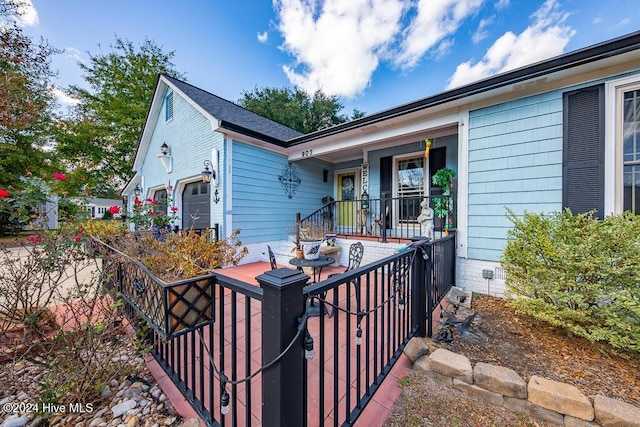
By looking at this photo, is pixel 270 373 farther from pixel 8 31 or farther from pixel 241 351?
pixel 8 31

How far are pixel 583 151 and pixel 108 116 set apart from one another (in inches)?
780

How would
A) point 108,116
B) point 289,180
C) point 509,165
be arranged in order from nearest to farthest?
point 509,165 < point 289,180 < point 108,116

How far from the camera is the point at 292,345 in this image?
3.08 ft

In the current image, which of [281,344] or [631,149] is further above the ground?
[631,149]

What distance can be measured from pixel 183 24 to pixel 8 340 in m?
8.49

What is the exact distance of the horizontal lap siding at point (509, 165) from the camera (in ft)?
11.3

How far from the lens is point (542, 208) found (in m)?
3.51

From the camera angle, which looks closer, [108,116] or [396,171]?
[396,171]

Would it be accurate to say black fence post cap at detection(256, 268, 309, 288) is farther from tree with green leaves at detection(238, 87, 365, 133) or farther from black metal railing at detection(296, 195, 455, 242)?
tree with green leaves at detection(238, 87, 365, 133)

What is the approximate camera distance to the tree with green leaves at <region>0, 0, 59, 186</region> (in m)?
6.60

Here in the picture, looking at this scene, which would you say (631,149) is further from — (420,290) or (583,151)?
(420,290)

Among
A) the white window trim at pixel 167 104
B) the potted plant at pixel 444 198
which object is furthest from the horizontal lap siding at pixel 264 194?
the potted plant at pixel 444 198

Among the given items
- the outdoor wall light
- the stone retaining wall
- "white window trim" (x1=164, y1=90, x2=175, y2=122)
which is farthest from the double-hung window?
the outdoor wall light

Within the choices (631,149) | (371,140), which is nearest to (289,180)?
(371,140)
